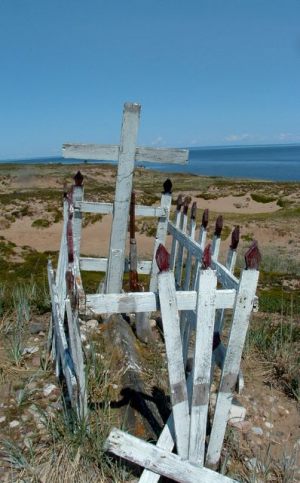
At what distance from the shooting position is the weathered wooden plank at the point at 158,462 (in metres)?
2.58

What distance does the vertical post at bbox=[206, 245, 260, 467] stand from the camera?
→ 8.04 feet

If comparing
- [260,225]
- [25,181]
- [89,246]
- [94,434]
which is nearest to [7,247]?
[89,246]

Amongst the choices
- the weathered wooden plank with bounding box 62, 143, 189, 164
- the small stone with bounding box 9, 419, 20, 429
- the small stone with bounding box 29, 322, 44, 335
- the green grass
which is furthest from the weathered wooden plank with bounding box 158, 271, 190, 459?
the small stone with bounding box 29, 322, 44, 335

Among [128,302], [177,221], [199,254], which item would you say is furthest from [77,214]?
[128,302]

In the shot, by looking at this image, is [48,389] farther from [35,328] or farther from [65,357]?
[35,328]

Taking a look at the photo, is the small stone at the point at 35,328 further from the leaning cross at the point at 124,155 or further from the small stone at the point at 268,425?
the small stone at the point at 268,425

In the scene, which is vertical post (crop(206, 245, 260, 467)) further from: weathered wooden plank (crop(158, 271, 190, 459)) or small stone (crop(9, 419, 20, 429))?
small stone (crop(9, 419, 20, 429))

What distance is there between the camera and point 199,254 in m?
3.83

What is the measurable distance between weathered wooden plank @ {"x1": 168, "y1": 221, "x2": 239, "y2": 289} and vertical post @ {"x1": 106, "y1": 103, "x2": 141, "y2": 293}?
59 centimetres

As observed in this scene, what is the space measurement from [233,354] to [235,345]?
62 mm

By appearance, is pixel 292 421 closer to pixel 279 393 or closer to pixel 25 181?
pixel 279 393

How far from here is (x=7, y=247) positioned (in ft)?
42.6

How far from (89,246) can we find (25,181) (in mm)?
24806

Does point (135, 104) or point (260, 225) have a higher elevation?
point (135, 104)
